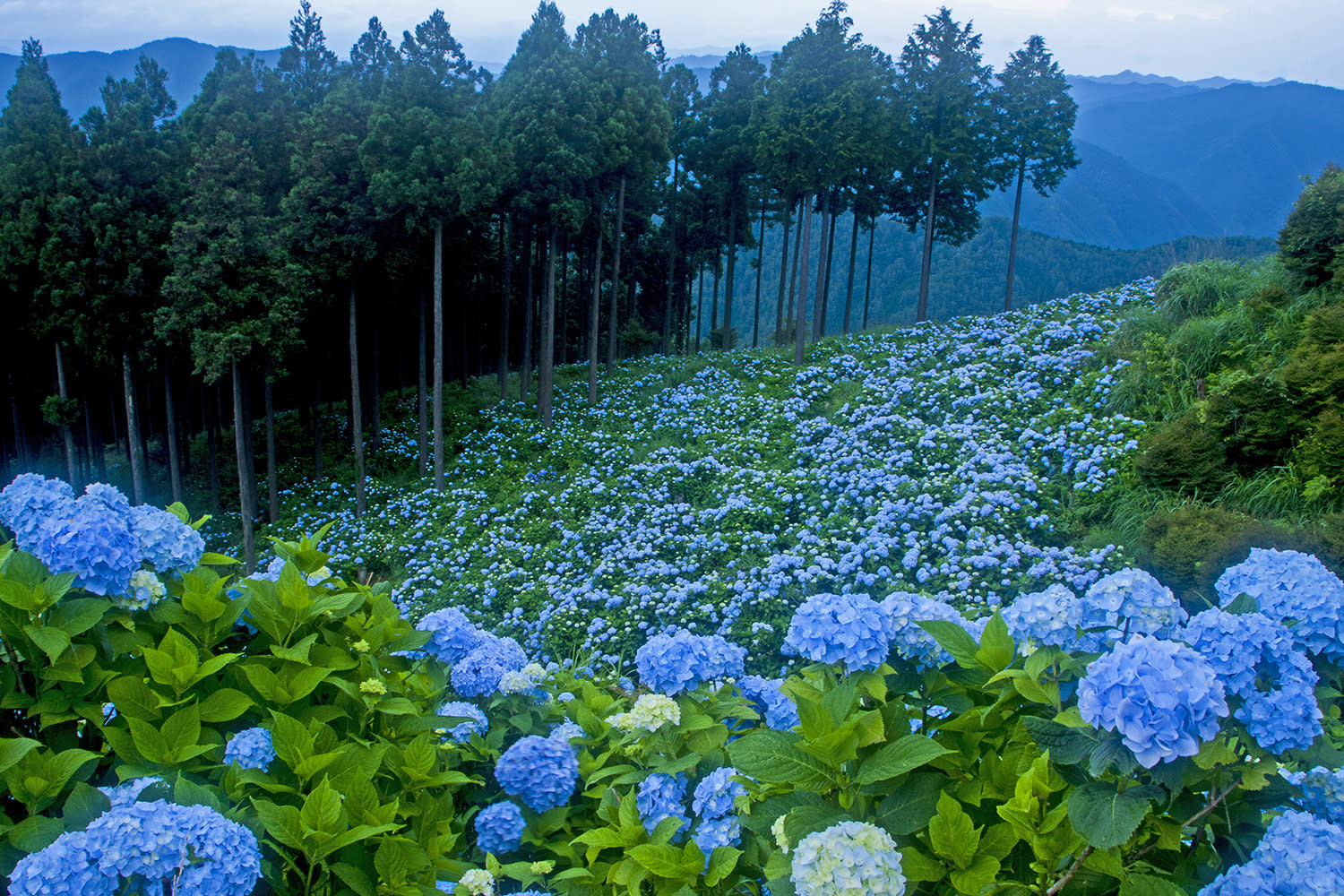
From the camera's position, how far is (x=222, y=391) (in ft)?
102

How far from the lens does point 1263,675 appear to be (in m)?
2.17

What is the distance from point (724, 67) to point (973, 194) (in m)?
11.1

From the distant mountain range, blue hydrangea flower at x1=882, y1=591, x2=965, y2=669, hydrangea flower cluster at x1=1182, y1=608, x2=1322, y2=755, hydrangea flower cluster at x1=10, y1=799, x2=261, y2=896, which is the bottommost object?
hydrangea flower cluster at x1=10, y1=799, x2=261, y2=896

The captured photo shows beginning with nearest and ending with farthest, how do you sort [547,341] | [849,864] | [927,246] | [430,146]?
[849,864]
[430,146]
[547,341]
[927,246]

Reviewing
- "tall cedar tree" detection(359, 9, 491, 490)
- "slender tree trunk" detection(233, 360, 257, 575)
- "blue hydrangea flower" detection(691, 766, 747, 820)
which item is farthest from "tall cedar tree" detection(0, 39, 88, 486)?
"blue hydrangea flower" detection(691, 766, 747, 820)

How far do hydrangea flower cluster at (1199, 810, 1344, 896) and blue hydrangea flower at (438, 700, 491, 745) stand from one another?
9.24 feet

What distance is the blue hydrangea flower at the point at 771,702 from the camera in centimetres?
348

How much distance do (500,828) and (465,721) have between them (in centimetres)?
53

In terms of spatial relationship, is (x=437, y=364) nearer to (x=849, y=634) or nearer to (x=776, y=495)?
(x=776, y=495)

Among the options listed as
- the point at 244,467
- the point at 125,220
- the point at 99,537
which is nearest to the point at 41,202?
the point at 125,220

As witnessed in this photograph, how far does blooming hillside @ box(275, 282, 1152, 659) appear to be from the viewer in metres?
10.7

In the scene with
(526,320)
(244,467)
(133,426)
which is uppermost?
(526,320)

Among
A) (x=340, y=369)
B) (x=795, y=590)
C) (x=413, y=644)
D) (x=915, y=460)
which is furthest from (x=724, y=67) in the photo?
(x=413, y=644)

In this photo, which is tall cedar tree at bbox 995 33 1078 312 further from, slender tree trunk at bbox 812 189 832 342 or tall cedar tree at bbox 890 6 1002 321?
slender tree trunk at bbox 812 189 832 342
